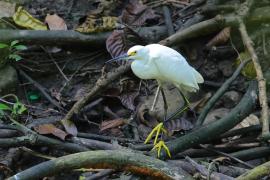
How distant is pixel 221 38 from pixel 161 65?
1259 millimetres

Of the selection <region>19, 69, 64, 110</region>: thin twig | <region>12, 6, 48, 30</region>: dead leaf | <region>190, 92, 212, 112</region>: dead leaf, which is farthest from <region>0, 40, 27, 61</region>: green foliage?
<region>190, 92, 212, 112</region>: dead leaf

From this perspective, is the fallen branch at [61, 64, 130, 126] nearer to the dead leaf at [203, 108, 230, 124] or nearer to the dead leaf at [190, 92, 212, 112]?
the dead leaf at [190, 92, 212, 112]

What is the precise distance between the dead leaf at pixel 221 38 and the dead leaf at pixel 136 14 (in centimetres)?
71

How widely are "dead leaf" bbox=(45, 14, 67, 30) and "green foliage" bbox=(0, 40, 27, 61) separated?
0.44 m

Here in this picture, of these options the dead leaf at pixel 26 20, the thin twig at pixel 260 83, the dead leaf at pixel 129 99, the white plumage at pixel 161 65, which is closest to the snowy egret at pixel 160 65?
A: the white plumage at pixel 161 65

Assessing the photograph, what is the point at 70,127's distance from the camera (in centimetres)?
466

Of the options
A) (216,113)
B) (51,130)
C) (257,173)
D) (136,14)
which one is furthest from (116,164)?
(136,14)

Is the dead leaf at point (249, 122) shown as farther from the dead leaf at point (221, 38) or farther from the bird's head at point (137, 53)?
the bird's head at point (137, 53)

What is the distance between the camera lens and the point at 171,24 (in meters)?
5.58

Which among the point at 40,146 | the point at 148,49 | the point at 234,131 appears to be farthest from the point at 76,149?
the point at 234,131

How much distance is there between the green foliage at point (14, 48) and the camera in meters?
5.02

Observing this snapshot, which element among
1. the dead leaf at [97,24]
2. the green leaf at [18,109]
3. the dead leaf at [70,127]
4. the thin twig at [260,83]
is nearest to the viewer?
the thin twig at [260,83]

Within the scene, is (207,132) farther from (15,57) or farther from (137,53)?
(15,57)

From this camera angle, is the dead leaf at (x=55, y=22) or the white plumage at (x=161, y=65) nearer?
the white plumage at (x=161, y=65)
